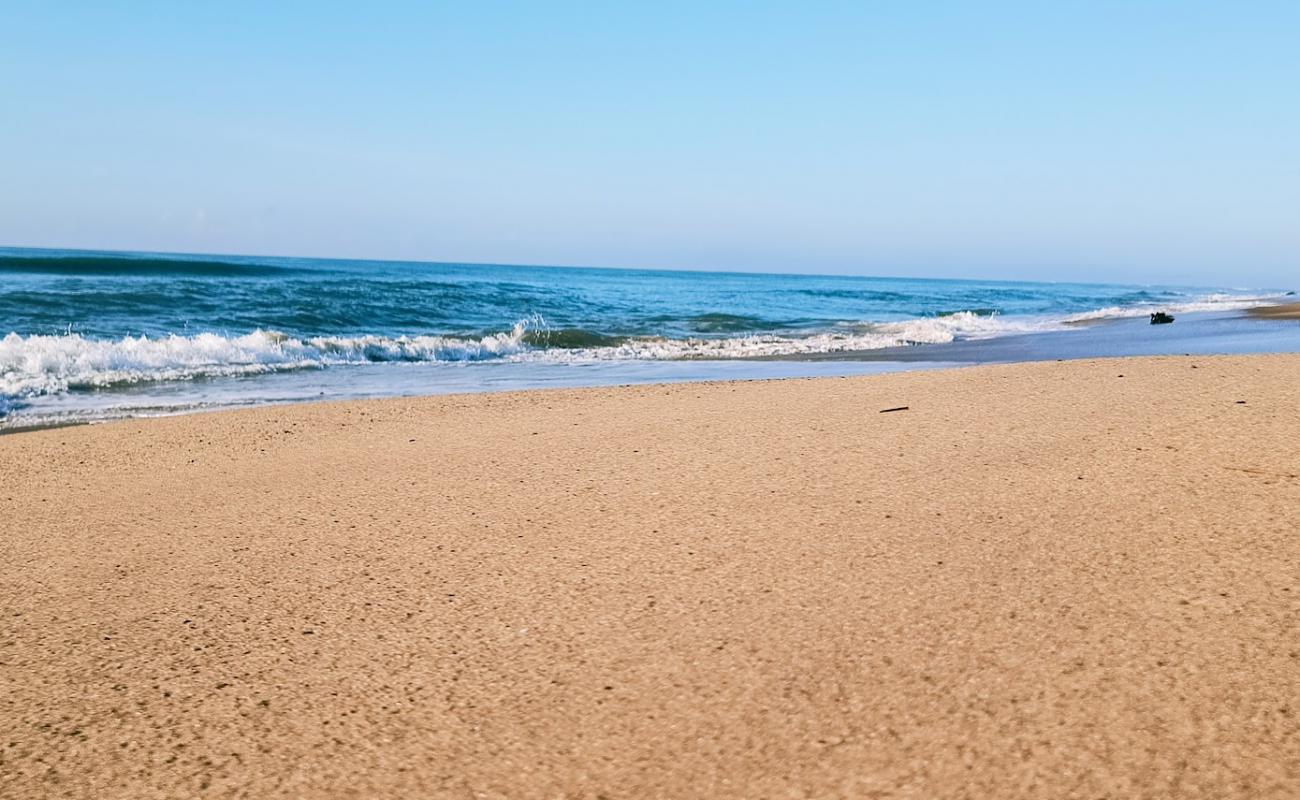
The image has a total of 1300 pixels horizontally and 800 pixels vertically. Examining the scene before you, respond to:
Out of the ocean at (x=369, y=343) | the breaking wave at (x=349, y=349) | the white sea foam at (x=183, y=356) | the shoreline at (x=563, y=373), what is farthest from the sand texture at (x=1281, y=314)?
the white sea foam at (x=183, y=356)

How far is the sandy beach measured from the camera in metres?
1.72

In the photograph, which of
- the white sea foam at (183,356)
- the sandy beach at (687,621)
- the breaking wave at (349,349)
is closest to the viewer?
the sandy beach at (687,621)

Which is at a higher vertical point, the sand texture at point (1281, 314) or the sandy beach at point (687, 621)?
the sand texture at point (1281, 314)

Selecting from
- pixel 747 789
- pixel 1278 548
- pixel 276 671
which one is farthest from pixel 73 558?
pixel 1278 548

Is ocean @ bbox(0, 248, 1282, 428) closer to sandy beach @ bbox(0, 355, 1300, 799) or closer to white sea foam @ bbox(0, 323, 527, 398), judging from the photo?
white sea foam @ bbox(0, 323, 527, 398)

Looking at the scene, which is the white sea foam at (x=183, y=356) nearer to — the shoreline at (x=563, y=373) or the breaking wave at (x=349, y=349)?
the breaking wave at (x=349, y=349)

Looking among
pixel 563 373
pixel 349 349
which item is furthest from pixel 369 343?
pixel 563 373

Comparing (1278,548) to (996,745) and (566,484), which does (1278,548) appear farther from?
(566,484)

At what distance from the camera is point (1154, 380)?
5.90 meters

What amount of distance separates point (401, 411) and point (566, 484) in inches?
132

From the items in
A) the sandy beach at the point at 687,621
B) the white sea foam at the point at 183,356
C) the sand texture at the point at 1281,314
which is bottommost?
the white sea foam at the point at 183,356

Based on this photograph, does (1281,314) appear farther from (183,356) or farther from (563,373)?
(183,356)

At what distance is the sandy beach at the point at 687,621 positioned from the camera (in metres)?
1.72

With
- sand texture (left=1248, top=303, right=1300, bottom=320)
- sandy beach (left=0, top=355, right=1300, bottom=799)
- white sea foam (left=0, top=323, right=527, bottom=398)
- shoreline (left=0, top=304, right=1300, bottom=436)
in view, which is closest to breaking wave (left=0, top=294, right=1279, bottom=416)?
white sea foam (left=0, top=323, right=527, bottom=398)
